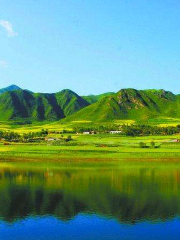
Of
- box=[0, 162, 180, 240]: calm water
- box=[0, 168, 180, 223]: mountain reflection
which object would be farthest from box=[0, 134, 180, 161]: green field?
box=[0, 162, 180, 240]: calm water

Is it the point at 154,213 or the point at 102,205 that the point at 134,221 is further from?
the point at 102,205

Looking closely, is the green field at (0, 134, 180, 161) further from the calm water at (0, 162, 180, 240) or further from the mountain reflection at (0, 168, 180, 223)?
the calm water at (0, 162, 180, 240)

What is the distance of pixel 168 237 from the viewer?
1747 inches

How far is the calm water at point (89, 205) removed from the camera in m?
46.6

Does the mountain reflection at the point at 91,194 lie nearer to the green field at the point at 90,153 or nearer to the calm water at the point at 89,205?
the calm water at the point at 89,205

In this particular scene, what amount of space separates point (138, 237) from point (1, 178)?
164 ft

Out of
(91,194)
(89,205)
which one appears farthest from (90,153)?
(89,205)

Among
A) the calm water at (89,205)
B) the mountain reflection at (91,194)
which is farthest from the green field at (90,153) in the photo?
the calm water at (89,205)

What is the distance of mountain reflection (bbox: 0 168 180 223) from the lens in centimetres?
5528

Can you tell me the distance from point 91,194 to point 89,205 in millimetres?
6837

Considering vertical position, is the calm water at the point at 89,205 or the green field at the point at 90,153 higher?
the green field at the point at 90,153

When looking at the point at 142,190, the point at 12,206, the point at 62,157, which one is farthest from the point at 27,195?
the point at 62,157

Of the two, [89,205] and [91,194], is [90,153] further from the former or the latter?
[89,205]

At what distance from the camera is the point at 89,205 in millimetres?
59000
